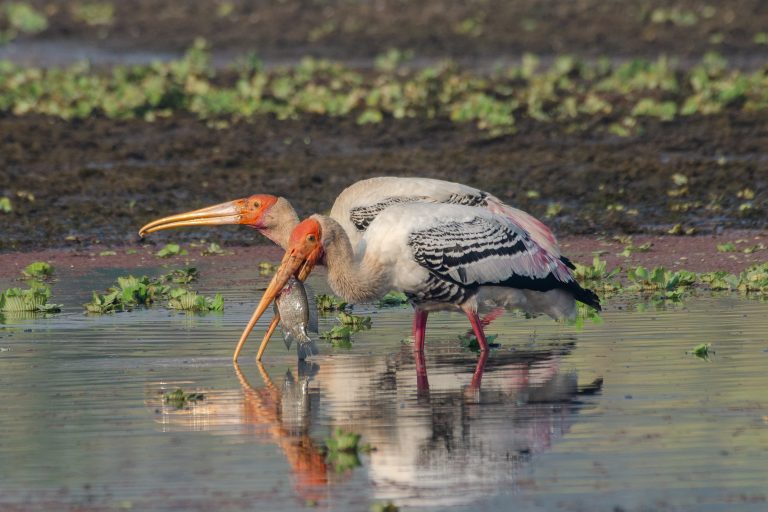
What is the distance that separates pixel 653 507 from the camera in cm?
612

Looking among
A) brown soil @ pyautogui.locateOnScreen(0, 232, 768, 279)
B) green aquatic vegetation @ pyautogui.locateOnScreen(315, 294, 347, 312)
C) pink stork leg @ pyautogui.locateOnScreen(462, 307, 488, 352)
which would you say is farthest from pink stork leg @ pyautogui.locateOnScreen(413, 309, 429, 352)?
brown soil @ pyautogui.locateOnScreen(0, 232, 768, 279)

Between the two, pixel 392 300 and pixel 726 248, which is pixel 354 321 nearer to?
pixel 392 300

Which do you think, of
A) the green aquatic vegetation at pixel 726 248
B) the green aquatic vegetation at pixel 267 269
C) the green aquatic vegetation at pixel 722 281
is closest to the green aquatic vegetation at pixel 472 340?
the green aquatic vegetation at pixel 722 281

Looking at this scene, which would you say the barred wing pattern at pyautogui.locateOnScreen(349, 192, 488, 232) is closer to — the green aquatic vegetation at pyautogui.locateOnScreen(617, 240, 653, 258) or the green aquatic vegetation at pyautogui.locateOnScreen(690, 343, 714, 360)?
the green aquatic vegetation at pyautogui.locateOnScreen(690, 343, 714, 360)

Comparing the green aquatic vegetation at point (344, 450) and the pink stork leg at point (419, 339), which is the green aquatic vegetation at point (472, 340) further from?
the green aquatic vegetation at point (344, 450)

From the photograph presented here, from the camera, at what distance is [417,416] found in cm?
788

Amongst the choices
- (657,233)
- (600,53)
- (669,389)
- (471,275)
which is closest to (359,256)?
(471,275)

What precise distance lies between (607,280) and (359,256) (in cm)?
331

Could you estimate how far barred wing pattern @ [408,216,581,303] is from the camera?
956cm

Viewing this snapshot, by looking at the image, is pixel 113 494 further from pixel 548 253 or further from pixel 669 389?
pixel 548 253

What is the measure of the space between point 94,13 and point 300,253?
27.1 meters

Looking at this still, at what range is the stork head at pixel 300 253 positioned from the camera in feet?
31.2

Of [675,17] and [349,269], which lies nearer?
[349,269]

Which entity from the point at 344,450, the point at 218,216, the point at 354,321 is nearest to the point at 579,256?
the point at 354,321
